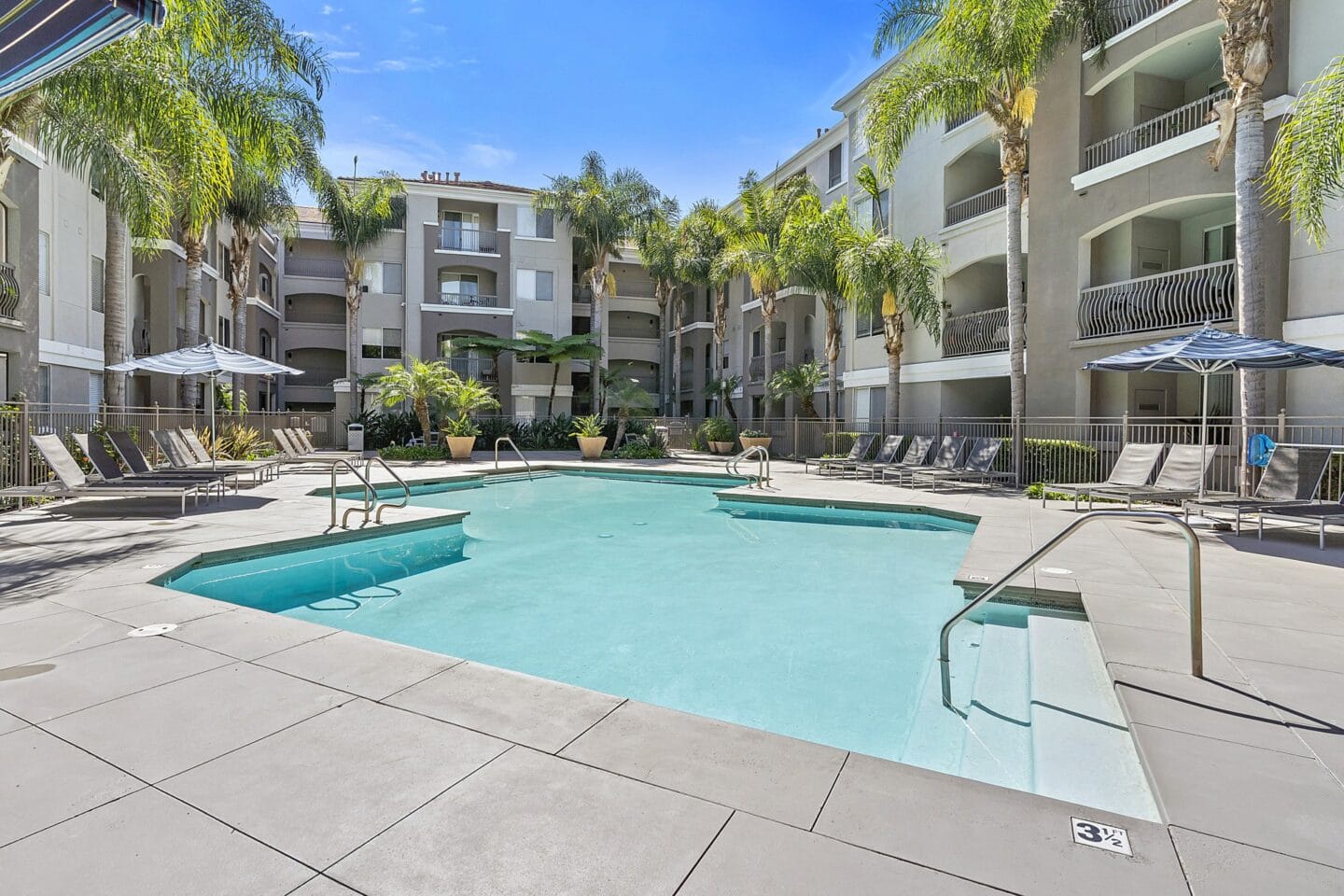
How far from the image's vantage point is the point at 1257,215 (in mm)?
10289

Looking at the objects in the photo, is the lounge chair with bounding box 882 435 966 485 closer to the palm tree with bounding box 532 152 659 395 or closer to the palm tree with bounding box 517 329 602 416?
the palm tree with bounding box 517 329 602 416

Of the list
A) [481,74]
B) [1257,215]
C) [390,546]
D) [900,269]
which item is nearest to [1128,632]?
[390,546]

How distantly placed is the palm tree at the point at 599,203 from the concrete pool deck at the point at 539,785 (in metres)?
27.0

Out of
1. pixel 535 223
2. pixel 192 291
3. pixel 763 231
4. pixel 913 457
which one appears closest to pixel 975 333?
pixel 913 457

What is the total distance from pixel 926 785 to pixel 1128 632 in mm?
2751

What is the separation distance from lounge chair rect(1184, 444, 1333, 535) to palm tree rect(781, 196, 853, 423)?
1272cm

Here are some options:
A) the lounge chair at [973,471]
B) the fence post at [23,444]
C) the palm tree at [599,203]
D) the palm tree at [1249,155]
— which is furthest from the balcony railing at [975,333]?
the fence post at [23,444]

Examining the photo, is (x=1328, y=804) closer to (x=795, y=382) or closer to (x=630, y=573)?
(x=630, y=573)

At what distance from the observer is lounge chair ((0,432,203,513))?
8711mm

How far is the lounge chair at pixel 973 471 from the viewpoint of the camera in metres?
13.6

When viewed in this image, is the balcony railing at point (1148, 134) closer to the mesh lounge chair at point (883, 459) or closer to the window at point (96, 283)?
the mesh lounge chair at point (883, 459)

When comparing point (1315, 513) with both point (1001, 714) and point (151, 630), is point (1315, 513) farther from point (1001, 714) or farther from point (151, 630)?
point (151, 630)

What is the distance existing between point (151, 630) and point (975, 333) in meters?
19.2

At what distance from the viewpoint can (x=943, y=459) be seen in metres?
15.2
